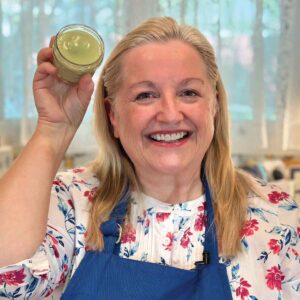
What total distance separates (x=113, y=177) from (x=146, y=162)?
0.55 ft

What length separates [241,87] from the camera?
83.9 inches

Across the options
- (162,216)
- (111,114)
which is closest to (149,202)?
(162,216)

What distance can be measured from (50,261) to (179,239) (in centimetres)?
33

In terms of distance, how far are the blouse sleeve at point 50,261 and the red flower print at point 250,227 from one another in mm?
433

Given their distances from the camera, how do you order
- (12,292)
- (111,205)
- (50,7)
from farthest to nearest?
(50,7) → (111,205) → (12,292)

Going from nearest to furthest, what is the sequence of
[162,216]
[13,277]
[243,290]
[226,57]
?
[13,277] → [243,290] → [162,216] → [226,57]

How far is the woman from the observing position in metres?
1.05

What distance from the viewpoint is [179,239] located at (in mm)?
1183

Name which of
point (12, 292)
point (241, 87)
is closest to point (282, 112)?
point (241, 87)

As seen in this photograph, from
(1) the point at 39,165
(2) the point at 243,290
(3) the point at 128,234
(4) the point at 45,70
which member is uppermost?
(4) the point at 45,70

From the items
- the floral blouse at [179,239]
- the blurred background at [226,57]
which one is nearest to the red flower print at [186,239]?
the floral blouse at [179,239]

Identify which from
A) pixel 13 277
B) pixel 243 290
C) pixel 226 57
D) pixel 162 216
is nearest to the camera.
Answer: pixel 13 277

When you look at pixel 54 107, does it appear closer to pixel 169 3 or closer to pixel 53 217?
pixel 53 217

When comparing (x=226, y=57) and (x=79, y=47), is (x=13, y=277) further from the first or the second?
(x=226, y=57)
